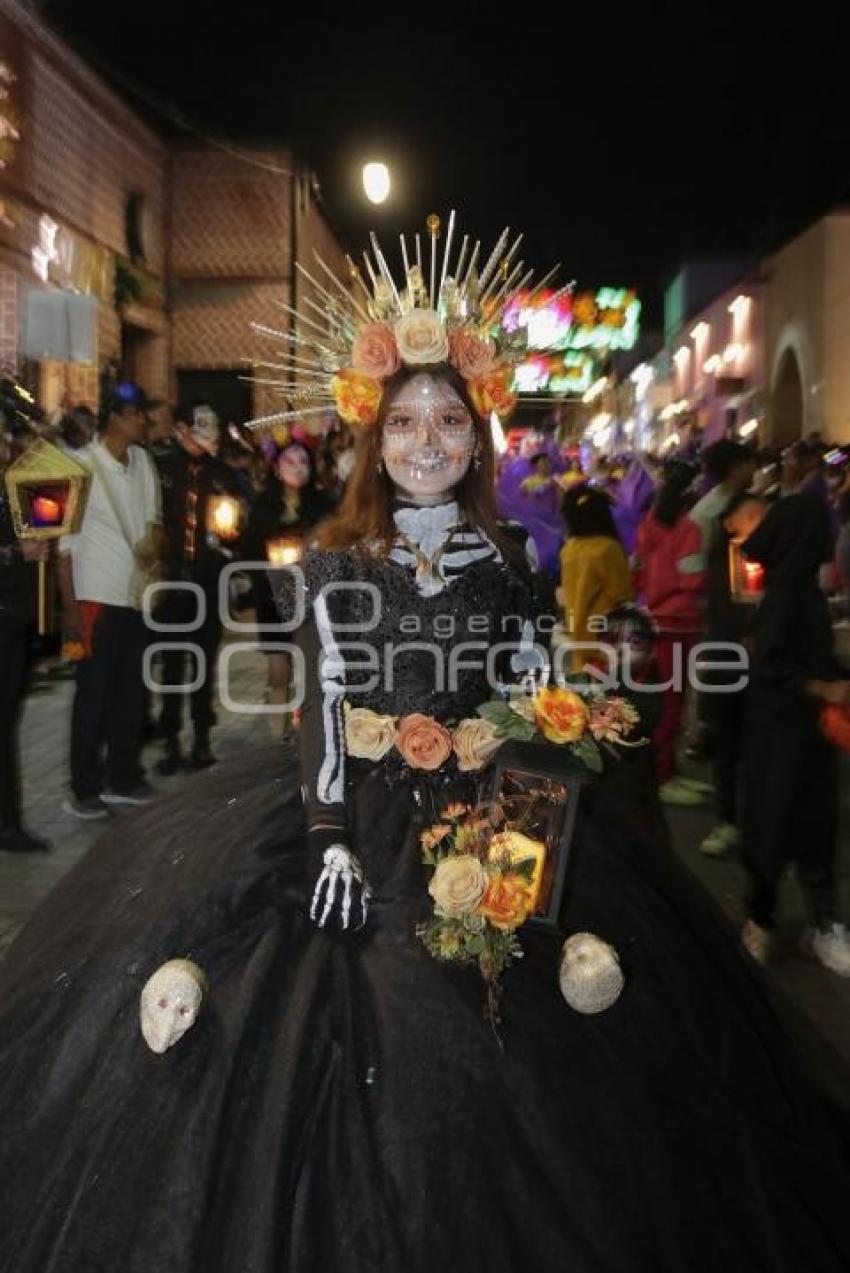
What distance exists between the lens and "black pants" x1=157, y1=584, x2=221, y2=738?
24.6 ft

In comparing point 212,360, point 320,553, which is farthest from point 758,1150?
point 212,360

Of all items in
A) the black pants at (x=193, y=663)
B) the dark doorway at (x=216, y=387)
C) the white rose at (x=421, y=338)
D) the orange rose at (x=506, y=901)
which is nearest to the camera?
the orange rose at (x=506, y=901)

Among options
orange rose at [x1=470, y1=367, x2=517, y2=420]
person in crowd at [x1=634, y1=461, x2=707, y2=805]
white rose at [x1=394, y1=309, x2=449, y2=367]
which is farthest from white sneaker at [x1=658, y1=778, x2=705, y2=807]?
white rose at [x1=394, y1=309, x2=449, y2=367]

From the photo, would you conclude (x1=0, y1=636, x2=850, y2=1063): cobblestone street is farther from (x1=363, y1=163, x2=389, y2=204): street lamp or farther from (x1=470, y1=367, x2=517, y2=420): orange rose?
(x1=363, y1=163, x2=389, y2=204): street lamp

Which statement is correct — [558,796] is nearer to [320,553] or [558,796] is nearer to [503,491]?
[320,553]

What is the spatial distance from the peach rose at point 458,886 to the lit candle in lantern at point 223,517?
5.55m

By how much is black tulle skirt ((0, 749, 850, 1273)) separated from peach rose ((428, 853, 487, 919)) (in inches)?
4.4

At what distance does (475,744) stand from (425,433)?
799 millimetres

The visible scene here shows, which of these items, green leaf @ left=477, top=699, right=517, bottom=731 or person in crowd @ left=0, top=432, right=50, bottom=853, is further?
person in crowd @ left=0, top=432, right=50, bottom=853

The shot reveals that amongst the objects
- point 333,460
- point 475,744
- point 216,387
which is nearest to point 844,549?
point 333,460

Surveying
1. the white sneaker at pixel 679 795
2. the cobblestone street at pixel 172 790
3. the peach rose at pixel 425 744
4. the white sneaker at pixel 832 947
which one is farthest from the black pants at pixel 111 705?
the peach rose at pixel 425 744

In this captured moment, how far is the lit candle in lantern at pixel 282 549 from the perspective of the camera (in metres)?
7.65

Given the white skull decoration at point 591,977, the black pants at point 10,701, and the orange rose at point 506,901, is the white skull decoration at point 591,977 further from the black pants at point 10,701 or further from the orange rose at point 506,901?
the black pants at point 10,701

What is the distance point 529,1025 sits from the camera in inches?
83.3
